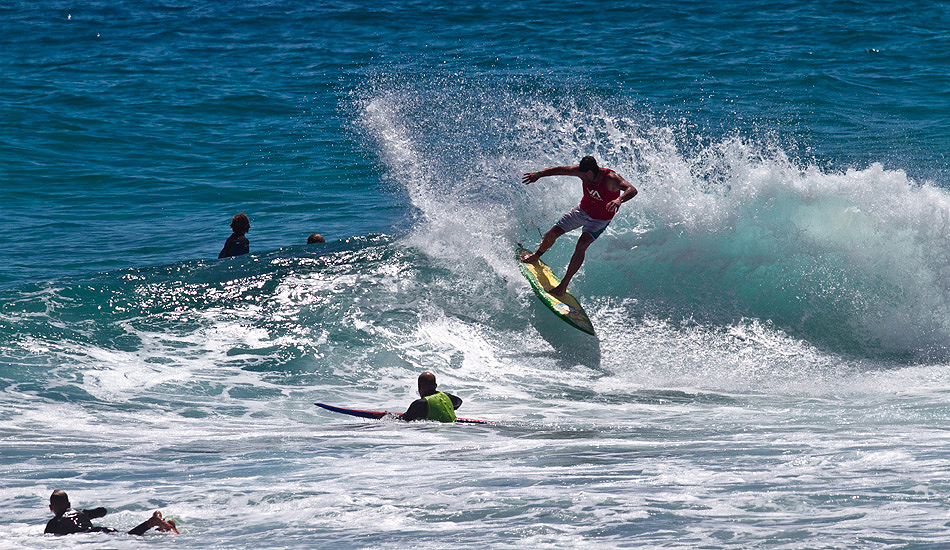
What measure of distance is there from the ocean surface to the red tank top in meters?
1.40

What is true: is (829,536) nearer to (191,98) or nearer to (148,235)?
(148,235)

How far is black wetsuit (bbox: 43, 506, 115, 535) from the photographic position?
594cm

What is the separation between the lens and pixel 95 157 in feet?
66.4

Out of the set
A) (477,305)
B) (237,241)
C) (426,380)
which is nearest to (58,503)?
(426,380)

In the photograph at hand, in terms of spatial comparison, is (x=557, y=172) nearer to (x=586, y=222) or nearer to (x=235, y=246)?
(x=586, y=222)

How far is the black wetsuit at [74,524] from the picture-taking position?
19.5 ft

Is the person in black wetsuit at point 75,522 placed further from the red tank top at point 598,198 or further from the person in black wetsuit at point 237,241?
the person in black wetsuit at point 237,241

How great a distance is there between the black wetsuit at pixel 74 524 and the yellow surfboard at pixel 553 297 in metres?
6.34

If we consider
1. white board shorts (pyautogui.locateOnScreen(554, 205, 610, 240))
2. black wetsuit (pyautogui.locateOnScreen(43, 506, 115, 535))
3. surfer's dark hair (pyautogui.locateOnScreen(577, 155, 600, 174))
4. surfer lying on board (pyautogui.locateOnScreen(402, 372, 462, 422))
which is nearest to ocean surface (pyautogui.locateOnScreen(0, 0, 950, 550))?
black wetsuit (pyautogui.locateOnScreen(43, 506, 115, 535))

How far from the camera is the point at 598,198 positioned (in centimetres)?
1115

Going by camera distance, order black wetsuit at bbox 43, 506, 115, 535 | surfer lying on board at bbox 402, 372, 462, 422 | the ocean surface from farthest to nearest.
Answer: surfer lying on board at bbox 402, 372, 462, 422, the ocean surface, black wetsuit at bbox 43, 506, 115, 535

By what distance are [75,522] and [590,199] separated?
22.9 ft

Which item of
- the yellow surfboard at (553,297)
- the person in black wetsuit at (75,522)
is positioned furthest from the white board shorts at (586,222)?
the person in black wetsuit at (75,522)

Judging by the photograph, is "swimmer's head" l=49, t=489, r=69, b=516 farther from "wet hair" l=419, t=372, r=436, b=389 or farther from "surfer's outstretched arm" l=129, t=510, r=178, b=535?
"wet hair" l=419, t=372, r=436, b=389
